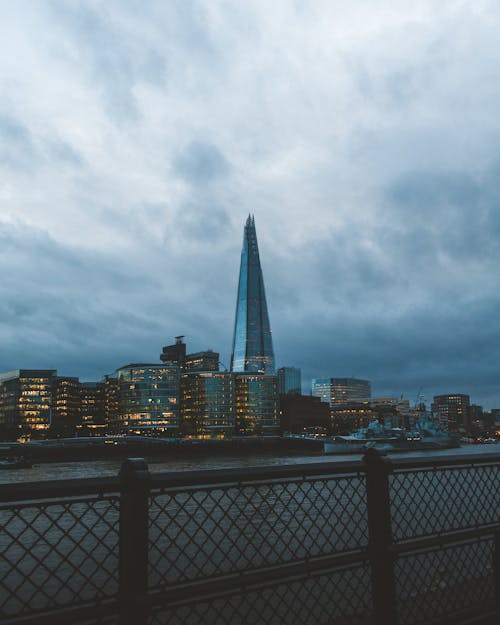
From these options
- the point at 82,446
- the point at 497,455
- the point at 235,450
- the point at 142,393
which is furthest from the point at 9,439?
the point at 497,455

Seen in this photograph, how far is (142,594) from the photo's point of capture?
3404mm

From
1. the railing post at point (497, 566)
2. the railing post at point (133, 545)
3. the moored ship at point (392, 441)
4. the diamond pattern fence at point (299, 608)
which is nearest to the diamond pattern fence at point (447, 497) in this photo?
the railing post at point (497, 566)

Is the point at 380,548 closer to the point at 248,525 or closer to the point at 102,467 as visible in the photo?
the point at 248,525

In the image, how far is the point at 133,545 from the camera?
3455mm

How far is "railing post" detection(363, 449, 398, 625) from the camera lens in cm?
462

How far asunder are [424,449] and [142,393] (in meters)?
106

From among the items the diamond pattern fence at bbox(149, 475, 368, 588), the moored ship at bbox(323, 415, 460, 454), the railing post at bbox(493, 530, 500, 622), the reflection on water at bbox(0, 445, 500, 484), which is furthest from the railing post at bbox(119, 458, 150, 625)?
the moored ship at bbox(323, 415, 460, 454)

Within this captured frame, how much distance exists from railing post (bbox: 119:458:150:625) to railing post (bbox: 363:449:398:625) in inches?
82.9

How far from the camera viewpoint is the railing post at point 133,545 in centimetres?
337

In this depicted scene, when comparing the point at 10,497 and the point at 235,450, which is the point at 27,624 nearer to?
the point at 10,497

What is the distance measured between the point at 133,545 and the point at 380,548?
90.2 inches

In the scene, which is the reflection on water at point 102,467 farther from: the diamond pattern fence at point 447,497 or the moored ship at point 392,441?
the diamond pattern fence at point 447,497

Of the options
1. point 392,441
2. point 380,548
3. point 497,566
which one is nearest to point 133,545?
point 380,548

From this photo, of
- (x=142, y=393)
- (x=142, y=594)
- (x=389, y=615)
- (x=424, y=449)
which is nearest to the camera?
(x=142, y=594)
